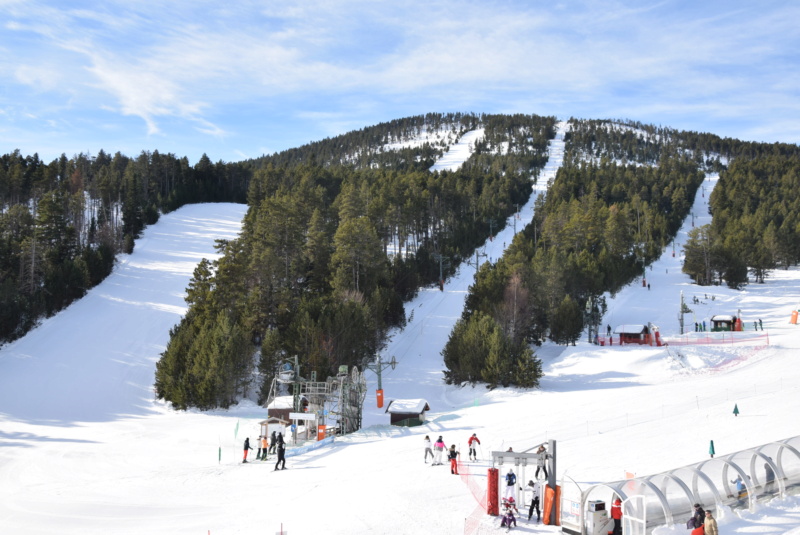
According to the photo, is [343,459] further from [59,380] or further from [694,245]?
[694,245]

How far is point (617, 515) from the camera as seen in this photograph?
1235 centimetres

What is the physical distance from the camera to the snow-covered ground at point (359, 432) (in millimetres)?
16641

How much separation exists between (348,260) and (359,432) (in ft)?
83.7

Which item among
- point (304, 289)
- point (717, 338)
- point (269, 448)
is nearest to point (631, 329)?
point (717, 338)

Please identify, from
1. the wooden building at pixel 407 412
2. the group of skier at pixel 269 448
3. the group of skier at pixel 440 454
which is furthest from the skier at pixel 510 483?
the wooden building at pixel 407 412

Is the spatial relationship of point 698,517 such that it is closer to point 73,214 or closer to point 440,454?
point 440,454

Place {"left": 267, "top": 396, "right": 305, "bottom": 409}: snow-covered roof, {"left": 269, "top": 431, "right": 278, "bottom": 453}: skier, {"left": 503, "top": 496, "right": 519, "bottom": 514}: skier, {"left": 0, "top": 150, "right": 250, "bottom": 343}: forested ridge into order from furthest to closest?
1. {"left": 0, "top": 150, "right": 250, "bottom": 343}: forested ridge
2. {"left": 267, "top": 396, "right": 305, "bottom": 409}: snow-covered roof
3. {"left": 269, "top": 431, "right": 278, "bottom": 453}: skier
4. {"left": 503, "top": 496, "right": 519, "bottom": 514}: skier

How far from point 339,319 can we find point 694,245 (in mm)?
51269

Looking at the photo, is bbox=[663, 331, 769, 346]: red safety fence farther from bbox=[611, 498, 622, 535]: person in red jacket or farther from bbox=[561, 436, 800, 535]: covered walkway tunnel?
bbox=[611, 498, 622, 535]: person in red jacket

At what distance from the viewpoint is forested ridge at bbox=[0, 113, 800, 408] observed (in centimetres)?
4003

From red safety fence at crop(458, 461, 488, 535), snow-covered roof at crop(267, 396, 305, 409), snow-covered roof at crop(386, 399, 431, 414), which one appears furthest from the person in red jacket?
snow-covered roof at crop(267, 396, 305, 409)

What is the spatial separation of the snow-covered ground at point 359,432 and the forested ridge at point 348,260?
105 inches

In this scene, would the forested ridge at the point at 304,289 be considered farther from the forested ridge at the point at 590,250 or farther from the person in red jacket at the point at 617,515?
the person in red jacket at the point at 617,515

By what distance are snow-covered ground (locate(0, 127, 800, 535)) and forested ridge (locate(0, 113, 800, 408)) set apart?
268 cm
